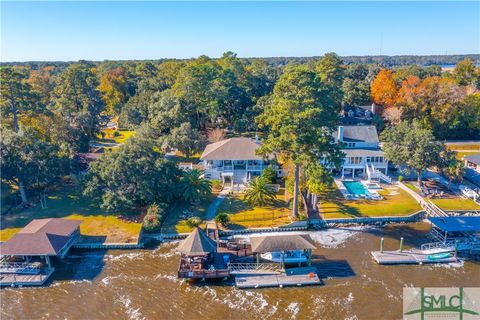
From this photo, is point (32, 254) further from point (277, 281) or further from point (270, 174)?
point (270, 174)

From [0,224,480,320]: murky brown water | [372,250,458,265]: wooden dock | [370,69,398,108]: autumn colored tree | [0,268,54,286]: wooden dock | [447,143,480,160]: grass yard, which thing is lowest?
[0,224,480,320]: murky brown water

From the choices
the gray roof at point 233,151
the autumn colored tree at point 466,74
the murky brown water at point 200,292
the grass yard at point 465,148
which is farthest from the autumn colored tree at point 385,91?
the murky brown water at point 200,292

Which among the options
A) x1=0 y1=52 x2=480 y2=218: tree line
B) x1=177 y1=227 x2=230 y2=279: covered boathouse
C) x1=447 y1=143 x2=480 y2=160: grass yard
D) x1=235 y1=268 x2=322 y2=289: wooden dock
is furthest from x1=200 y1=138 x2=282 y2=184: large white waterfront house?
x1=447 y1=143 x2=480 y2=160: grass yard

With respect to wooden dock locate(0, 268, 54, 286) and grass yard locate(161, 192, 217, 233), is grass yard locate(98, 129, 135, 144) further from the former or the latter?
wooden dock locate(0, 268, 54, 286)

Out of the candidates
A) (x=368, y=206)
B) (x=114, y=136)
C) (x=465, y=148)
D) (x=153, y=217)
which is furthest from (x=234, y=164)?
(x=465, y=148)

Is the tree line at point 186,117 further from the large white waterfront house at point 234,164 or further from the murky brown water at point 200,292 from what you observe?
the murky brown water at point 200,292

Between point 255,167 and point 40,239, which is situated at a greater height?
point 255,167

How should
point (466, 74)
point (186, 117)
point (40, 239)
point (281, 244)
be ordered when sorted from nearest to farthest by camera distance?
1. point (281, 244)
2. point (40, 239)
3. point (186, 117)
4. point (466, 74)
